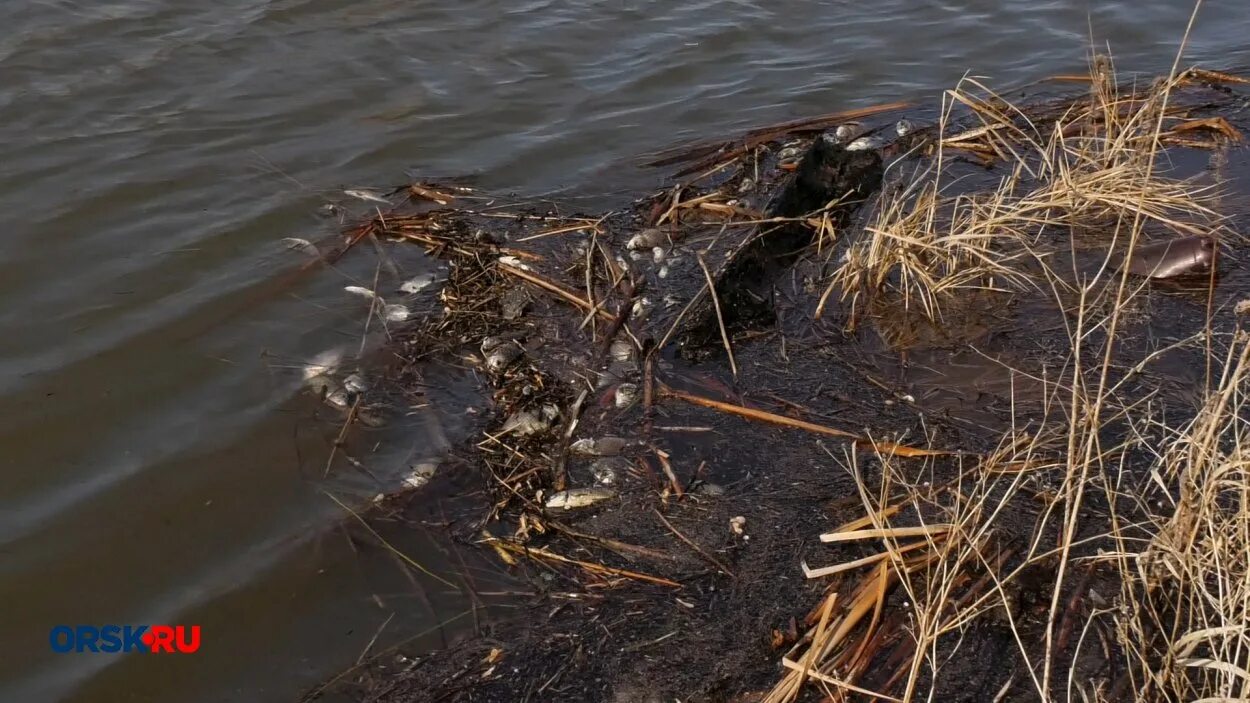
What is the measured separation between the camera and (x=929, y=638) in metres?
2.33

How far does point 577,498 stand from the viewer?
10.4 ft

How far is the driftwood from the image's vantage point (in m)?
3.85

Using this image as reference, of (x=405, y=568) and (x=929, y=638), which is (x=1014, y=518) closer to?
(x=929, y=638)

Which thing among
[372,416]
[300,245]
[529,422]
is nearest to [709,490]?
[529,422]

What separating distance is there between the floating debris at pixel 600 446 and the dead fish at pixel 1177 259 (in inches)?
82.5

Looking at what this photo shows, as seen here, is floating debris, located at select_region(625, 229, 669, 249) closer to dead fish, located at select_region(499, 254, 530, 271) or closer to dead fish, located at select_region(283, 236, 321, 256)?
dead fish, located at select_region(499, 254, 530, 271)

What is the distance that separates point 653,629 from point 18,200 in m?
3.71

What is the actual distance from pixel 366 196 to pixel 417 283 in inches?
34.7

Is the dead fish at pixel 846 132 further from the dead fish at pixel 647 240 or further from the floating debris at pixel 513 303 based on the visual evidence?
the floating debris at pixel 513 303

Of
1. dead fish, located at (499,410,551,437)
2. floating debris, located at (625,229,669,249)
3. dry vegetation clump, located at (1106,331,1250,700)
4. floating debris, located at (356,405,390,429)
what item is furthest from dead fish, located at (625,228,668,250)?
dry vegetation clump, located at (1106,331,1250,700)

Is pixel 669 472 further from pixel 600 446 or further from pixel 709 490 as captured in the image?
pixel 600 446

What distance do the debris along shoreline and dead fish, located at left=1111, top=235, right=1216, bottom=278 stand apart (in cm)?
1

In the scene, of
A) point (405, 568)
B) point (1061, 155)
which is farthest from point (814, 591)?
point (1061, 155)

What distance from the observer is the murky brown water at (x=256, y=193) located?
3033 millimetres
